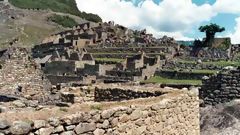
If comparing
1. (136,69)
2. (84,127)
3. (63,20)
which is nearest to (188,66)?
(136,69)

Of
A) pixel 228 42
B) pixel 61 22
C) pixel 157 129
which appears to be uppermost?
pixel 61 22

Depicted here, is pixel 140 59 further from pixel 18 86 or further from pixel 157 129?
pixel 157 129

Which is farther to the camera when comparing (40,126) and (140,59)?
(140,59)

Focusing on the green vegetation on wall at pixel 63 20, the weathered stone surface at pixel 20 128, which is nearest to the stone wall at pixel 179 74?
the weathered stone surface at pixel 20 128

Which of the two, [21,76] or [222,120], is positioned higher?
[21,76]

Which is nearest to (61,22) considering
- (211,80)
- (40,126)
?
(211,80)

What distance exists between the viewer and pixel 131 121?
25.6ft

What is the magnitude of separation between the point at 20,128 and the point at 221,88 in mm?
11300

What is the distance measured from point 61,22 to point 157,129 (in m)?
156

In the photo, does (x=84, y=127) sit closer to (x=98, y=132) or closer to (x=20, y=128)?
(x=98, y=132)

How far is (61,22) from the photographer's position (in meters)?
163

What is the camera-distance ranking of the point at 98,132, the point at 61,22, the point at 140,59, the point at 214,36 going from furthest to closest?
the point at 61,22 → the point at 214,36 → the point at 140,59 → the point at 98,132

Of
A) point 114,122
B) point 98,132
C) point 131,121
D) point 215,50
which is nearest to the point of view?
point 98,132

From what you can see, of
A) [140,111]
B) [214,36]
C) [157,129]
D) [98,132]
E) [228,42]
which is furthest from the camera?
[214,36]
